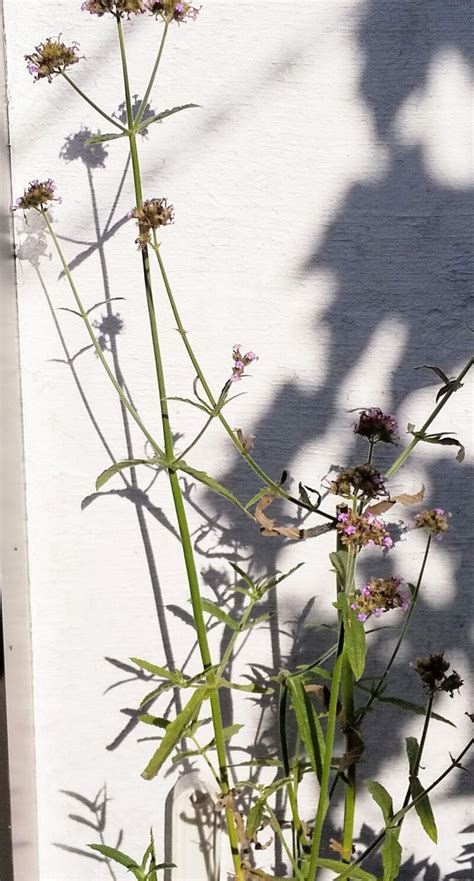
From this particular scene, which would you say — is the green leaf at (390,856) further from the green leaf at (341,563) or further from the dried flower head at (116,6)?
the dried flower head at (116,6)

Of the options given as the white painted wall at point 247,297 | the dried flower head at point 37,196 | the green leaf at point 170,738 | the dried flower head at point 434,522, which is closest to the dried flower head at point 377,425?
the dried flower head at point 434,522

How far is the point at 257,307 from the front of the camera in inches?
66.2

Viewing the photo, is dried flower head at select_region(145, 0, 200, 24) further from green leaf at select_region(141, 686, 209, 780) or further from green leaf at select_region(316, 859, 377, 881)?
green leaf at select_region(316, 859, 377, 881)

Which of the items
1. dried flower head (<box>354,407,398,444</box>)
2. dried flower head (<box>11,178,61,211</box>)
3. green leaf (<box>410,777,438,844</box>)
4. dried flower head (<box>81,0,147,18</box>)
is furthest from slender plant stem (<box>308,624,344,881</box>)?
dried flower head (<box>81,0,147,18</box>)

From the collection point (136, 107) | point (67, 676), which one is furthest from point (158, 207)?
point (67, 676)

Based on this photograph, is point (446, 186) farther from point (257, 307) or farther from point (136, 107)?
point (136, 107)

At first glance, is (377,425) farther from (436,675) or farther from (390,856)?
(390,856)

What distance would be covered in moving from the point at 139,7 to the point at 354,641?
2.94ft

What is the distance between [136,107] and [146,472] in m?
0.61

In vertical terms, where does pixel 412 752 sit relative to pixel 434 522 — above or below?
below

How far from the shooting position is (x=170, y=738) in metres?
1.40

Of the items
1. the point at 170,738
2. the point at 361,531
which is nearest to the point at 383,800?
the point at 170,738

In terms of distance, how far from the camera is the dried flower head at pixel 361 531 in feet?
4.04

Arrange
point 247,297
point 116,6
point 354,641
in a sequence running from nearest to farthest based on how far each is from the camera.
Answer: point 354,641, point 116,6, point 247,297
